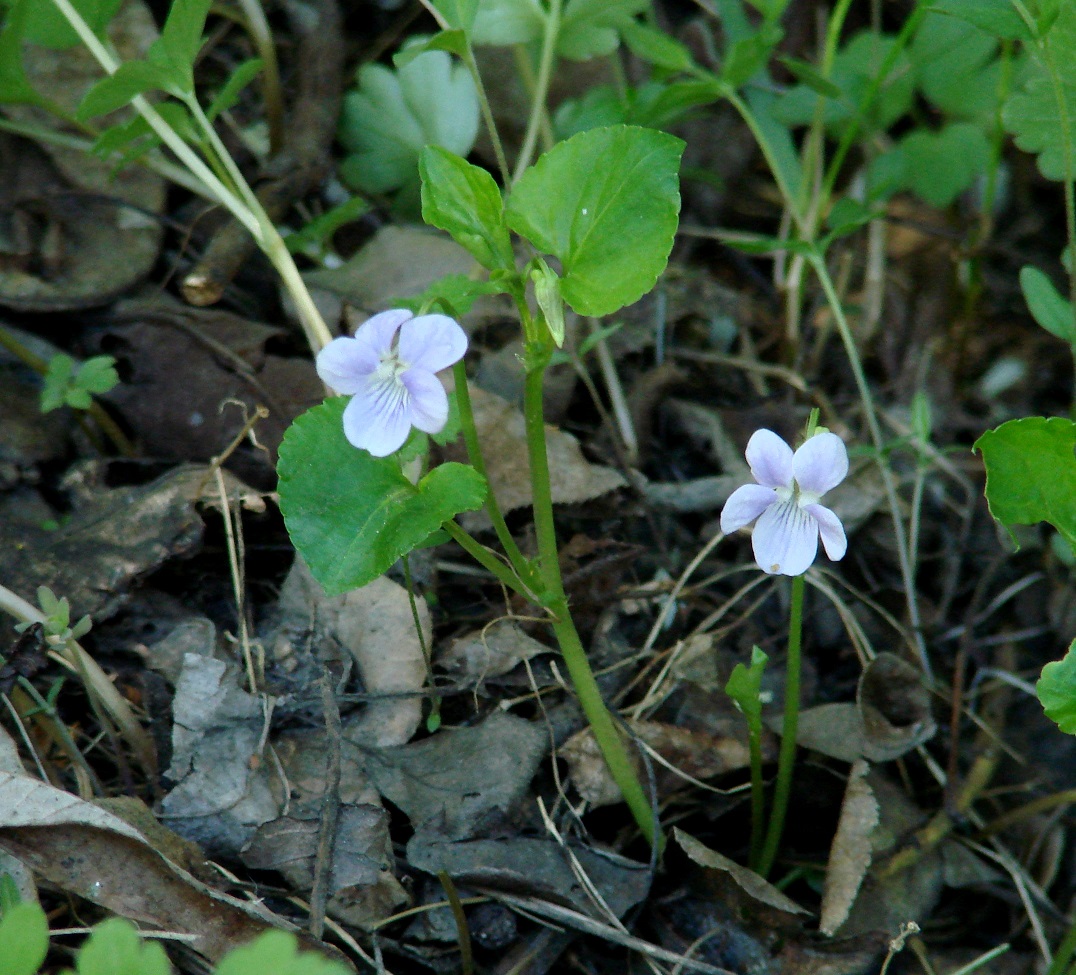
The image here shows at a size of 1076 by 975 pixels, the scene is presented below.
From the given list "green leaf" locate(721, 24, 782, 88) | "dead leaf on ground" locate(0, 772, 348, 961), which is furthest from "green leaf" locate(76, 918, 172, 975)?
"green leaf" locate(721, 24, 782, 88)

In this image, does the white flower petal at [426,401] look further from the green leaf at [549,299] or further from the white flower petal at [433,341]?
the green leaf at [549,299]

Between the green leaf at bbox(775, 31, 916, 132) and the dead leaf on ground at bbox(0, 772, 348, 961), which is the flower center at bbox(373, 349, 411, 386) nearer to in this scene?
the dead leaf on ground at bbox(0, 772, 348, 961)

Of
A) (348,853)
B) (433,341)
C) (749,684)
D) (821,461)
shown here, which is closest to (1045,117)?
(821,461)

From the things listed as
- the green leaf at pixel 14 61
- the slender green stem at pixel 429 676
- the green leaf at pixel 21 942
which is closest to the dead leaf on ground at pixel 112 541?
the slender green stem at pixel 429 676

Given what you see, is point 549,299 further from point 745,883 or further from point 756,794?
point 745,883

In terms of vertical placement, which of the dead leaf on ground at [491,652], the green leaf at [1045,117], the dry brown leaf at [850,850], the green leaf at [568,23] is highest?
the green leaf at [568,23]

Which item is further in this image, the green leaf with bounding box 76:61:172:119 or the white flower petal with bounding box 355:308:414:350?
the green leaf with bounding box 76:61:172:119

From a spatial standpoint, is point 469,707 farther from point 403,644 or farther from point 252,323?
point 252,323
